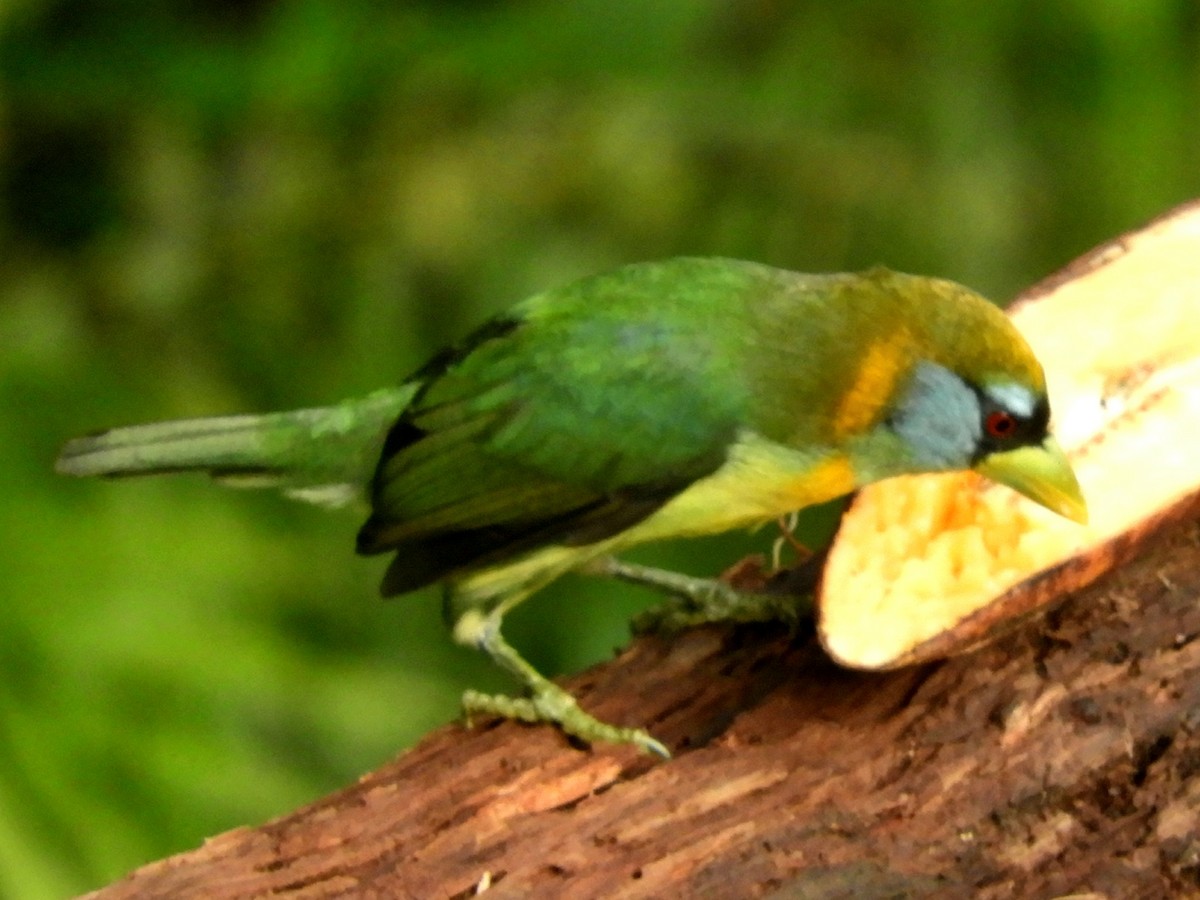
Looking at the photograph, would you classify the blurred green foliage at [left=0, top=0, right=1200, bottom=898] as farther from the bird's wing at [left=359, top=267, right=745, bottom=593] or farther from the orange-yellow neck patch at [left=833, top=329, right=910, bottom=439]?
the orange-yellow neck patch at [left=833, top=329, right=910, bottom=439]

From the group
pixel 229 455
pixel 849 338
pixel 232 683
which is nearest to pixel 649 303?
pixel 849 338

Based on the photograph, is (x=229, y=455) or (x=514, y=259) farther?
(x=514, y=259)

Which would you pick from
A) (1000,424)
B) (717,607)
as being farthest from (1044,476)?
(717,607)

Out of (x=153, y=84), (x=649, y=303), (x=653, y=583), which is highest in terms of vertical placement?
(x=153, y=84)

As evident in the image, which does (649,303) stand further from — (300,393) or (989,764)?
(300,393)

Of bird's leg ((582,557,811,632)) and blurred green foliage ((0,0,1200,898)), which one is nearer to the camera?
bird's leg ((582,557,811,632))

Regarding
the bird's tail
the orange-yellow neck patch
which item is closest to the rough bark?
the orange-yellow neck patch
